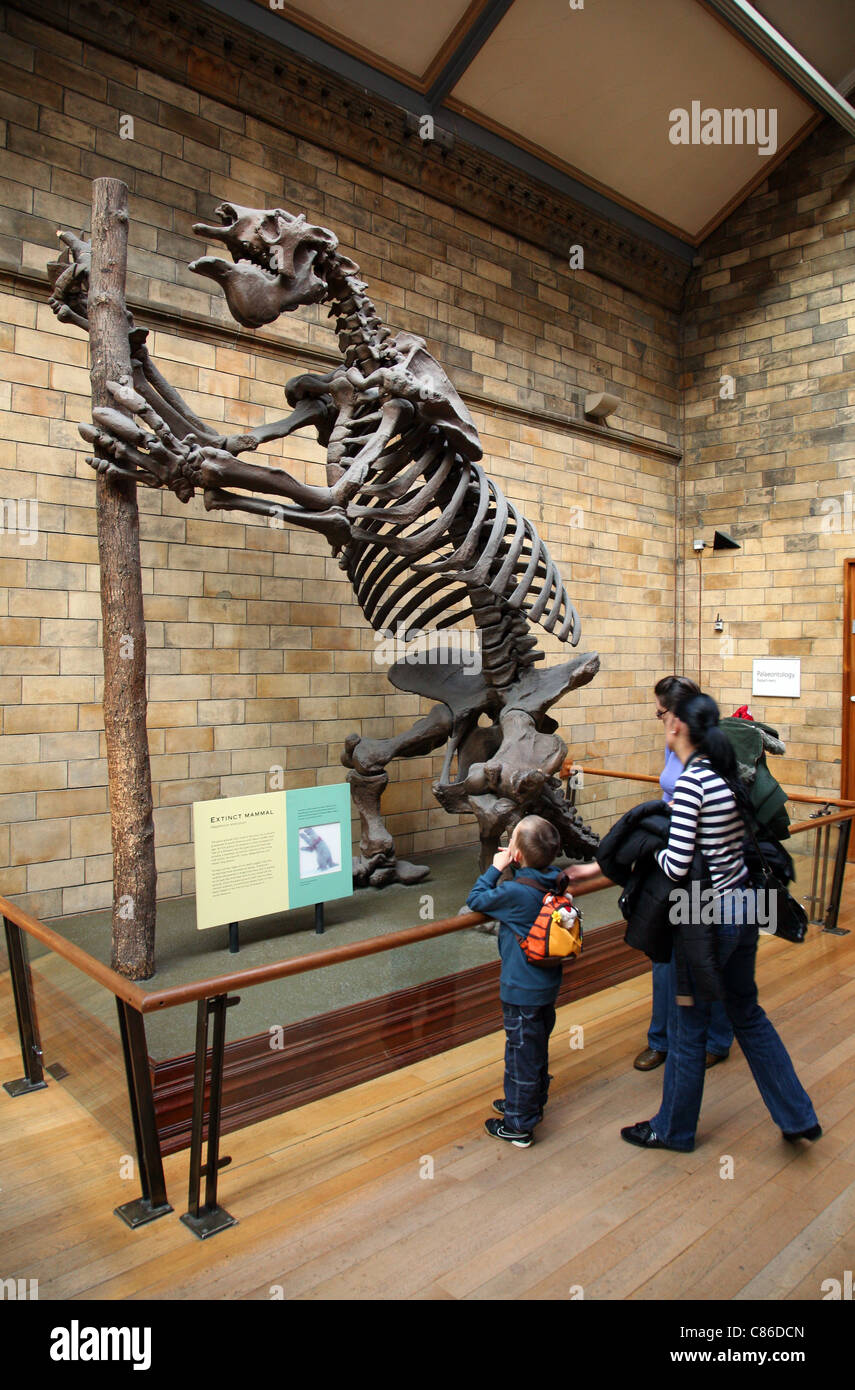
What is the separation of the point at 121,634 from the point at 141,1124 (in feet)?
7.19

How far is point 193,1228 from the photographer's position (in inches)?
102

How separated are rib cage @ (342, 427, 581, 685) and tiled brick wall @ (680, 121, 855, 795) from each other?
4340mm

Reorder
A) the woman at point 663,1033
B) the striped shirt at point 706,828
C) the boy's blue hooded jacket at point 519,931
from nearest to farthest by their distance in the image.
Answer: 1. the striped shirt at point 706,828
2. the boy's blue hooded jacket at point 519,931
3. the woman at point 663,1033

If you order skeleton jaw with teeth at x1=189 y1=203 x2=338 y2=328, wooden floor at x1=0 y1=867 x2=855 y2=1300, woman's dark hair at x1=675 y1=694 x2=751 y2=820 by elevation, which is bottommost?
wooden floor at x1=0 y1=867 x2=855 y2=1300

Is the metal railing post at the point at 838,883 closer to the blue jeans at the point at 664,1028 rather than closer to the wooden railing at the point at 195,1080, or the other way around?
the blue jeans at the point at 664,1028

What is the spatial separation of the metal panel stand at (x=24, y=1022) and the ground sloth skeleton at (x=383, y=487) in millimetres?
2147

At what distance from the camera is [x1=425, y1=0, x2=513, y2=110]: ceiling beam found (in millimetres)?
6684

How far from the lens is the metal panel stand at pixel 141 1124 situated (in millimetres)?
2652

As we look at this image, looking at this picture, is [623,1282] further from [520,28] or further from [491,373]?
[520,28]

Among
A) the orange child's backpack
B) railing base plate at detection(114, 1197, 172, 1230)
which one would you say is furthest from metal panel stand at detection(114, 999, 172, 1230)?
the orange child's backpack

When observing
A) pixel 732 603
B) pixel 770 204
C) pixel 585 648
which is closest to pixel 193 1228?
pixel 585 648

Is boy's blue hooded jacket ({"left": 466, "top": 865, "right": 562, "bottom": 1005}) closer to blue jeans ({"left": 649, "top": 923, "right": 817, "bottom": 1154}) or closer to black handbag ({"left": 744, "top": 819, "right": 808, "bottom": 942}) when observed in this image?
blue jeans ({"left": 649, "top": 923, "right": 817, "bottom": 1154})

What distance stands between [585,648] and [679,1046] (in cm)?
612

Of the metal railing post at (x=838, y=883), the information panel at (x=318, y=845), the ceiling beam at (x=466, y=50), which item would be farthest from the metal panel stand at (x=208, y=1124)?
the ceiling beam at (x=466, y=50)
